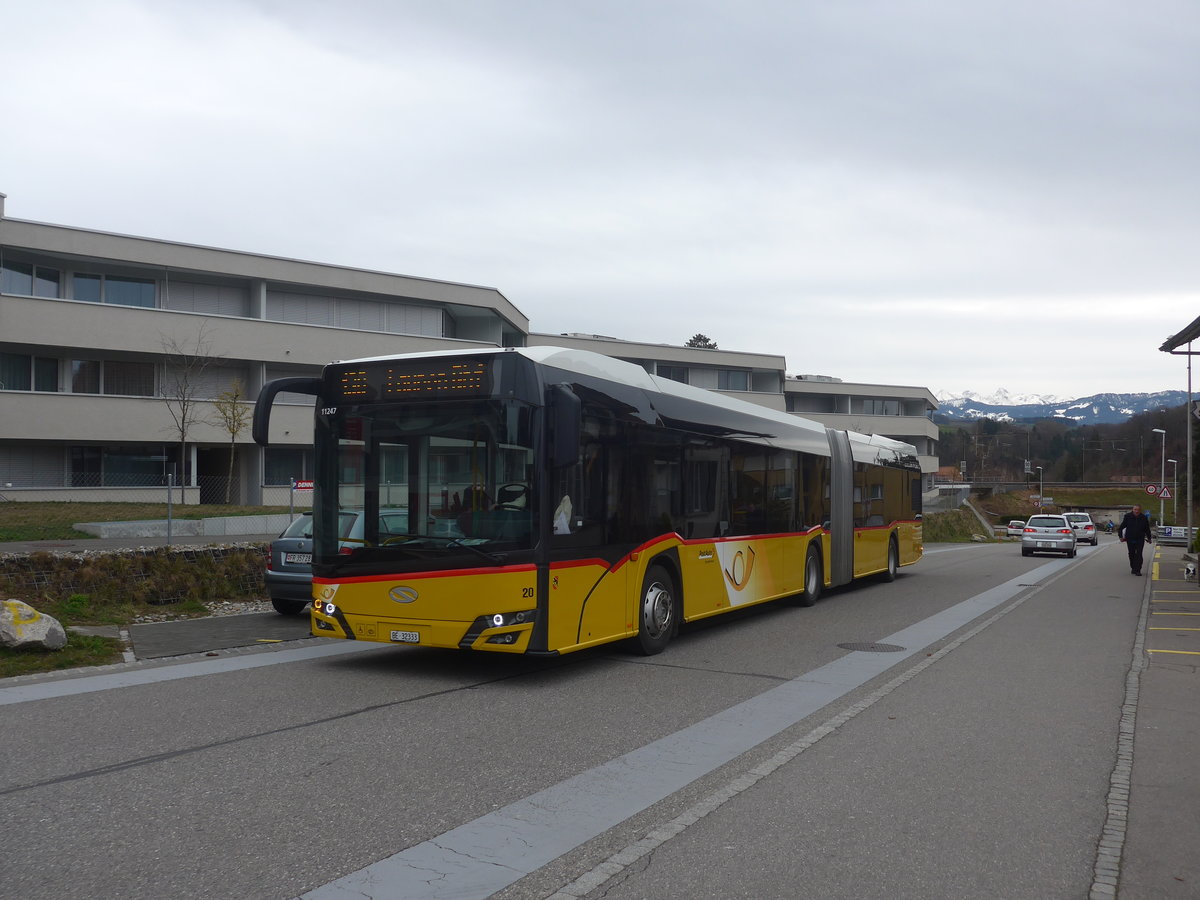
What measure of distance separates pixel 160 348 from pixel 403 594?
107ft

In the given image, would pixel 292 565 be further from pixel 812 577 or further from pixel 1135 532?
pixel 1135 532

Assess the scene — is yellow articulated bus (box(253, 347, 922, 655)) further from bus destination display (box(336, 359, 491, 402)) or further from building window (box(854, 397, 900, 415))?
building window (box(854, 397, 900, 415))

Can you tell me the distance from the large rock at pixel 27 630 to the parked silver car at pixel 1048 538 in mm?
33197

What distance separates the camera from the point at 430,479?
879cm

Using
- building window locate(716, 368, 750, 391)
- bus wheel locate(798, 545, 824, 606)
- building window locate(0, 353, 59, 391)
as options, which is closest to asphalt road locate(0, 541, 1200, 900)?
bus wheel locate(798, 545, 824, 606)

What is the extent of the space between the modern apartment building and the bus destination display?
26.1 meters

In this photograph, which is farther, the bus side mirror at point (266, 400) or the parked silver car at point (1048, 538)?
the parked silver car at point (1048, 538)

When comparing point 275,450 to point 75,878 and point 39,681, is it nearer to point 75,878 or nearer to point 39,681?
point 39,681

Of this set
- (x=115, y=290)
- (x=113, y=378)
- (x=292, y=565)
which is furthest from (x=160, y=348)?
(x=292, y=565)

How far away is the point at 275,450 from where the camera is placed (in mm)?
40719

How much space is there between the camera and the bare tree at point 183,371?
37.3 m

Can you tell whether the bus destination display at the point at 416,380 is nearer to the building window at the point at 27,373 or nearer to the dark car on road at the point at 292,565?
the dark car on road at the point at 292,565

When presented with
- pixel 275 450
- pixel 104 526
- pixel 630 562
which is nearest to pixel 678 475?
pixel 630 562

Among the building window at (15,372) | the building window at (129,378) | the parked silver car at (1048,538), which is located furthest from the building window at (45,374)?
the parked silver car at (1048,538)
